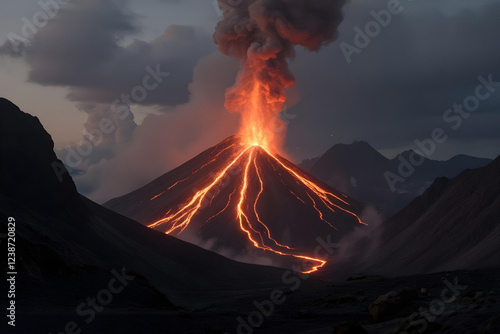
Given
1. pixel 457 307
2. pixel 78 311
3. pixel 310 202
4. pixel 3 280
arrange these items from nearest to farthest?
pixel 457 307
pixel 78 311
pixel 3 280
pixel 310 202

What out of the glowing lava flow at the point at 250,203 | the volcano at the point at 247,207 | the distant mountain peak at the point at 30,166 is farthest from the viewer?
the glowing lava flow at the point at 250,203

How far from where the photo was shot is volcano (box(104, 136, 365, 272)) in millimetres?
99125

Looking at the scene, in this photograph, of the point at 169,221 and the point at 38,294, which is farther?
the point at 169,221

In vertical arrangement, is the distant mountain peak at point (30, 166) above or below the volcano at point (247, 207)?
below

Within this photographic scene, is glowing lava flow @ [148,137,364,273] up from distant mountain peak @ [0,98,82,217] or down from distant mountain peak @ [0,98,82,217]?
up

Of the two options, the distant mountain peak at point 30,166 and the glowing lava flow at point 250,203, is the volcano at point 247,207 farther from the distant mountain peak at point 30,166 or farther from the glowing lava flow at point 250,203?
the distant mountain peak at point 30,166

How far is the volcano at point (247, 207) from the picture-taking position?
99.1m

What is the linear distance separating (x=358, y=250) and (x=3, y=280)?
61882mm

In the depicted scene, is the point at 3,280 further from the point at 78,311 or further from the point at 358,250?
the point at 358,250

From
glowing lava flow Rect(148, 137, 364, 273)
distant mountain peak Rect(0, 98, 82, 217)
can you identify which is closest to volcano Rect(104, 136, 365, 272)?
glowing lava flow Rect(148, 137, 364, 273)

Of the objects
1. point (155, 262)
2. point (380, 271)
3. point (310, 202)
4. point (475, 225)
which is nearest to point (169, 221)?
point (310, 202)

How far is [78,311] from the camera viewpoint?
968 inches

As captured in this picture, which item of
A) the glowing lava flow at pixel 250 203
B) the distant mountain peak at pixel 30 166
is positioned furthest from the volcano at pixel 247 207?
the distant mountain peak at pixel 30 166

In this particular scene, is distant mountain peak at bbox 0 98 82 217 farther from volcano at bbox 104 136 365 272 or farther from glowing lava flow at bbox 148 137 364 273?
glowing lava flow at bbox 148 137 364 273
